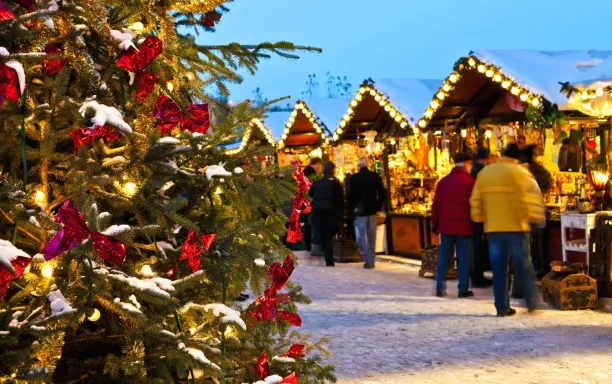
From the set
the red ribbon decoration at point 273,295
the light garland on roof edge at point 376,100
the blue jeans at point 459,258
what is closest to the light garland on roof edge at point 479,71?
the light garland on roof edge at point 376,100

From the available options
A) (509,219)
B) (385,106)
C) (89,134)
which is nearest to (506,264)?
(509,219)

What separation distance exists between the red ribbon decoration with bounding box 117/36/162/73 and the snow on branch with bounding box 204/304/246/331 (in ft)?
3.10

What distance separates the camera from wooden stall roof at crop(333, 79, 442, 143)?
16422mm

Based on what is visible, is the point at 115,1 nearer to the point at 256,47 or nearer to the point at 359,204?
the point at 256,47

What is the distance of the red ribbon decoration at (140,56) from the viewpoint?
3270 mm

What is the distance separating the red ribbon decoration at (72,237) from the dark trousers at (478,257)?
9516mm

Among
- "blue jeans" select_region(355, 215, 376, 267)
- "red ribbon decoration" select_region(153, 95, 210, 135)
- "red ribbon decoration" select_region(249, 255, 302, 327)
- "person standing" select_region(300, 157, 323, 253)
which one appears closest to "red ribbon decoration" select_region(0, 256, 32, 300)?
"red ribbon decoration" select_region(153, 95, 210, 135)

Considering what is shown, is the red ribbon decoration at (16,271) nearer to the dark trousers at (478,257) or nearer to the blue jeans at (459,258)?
the blue jeans at (459,258)

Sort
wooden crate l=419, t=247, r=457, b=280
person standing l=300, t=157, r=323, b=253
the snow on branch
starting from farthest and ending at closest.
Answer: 1. person standing l=300, t=157, r=323, b=253
2. wooden crate l=419, t=247, r=457, b=280
3. the snow on branch

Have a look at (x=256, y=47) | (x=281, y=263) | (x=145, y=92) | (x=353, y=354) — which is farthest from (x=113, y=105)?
(x=353, y=354)

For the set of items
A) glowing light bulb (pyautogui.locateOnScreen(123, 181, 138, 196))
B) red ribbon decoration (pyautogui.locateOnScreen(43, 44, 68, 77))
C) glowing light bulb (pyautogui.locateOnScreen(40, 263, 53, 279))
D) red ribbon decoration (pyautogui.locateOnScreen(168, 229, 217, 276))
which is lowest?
glowing light bulb (pyautogui.locateOnScreen(40, 263, 53, 279))

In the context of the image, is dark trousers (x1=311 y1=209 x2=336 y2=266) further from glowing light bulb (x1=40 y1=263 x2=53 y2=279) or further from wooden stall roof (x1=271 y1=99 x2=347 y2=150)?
glowing light bulb (x1=40 y1=263 x2=53 y2=279)

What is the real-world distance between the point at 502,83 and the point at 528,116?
2.26ft

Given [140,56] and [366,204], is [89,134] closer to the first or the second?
[140,56]
